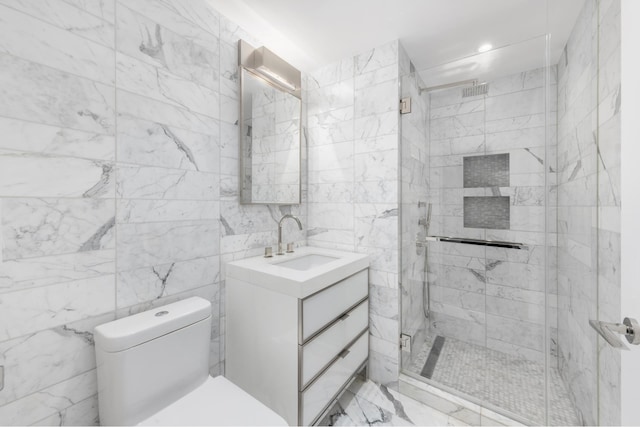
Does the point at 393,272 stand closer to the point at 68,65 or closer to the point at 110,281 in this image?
the point at 110,281

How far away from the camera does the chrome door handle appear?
26.5 inches

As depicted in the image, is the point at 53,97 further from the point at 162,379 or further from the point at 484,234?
the point at 484,234

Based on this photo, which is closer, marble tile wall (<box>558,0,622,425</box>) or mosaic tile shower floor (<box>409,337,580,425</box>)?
marble tile wall (<box>558,0,622,425</box>)

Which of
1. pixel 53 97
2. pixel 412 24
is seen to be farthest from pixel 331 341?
pixel 412 24

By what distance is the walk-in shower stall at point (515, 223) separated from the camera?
1.12 meters

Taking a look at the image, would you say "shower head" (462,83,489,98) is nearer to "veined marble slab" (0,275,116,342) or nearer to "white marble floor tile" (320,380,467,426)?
"white marble floor tile" (320,380,467,426)

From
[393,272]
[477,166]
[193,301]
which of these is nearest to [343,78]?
[477,166]

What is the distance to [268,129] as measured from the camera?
1761 millimetres

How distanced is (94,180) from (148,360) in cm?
75

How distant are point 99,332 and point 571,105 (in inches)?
93.6

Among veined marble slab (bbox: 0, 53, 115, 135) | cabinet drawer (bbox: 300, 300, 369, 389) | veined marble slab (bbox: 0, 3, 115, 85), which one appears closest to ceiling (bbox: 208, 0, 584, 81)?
veined marble slab (bbox: 0, 3, 115, 85)

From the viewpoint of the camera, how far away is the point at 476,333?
1852 mm

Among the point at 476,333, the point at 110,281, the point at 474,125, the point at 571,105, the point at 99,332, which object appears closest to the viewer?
the point at 99,332

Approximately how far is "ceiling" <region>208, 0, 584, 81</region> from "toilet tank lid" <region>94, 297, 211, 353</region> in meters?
1.63
